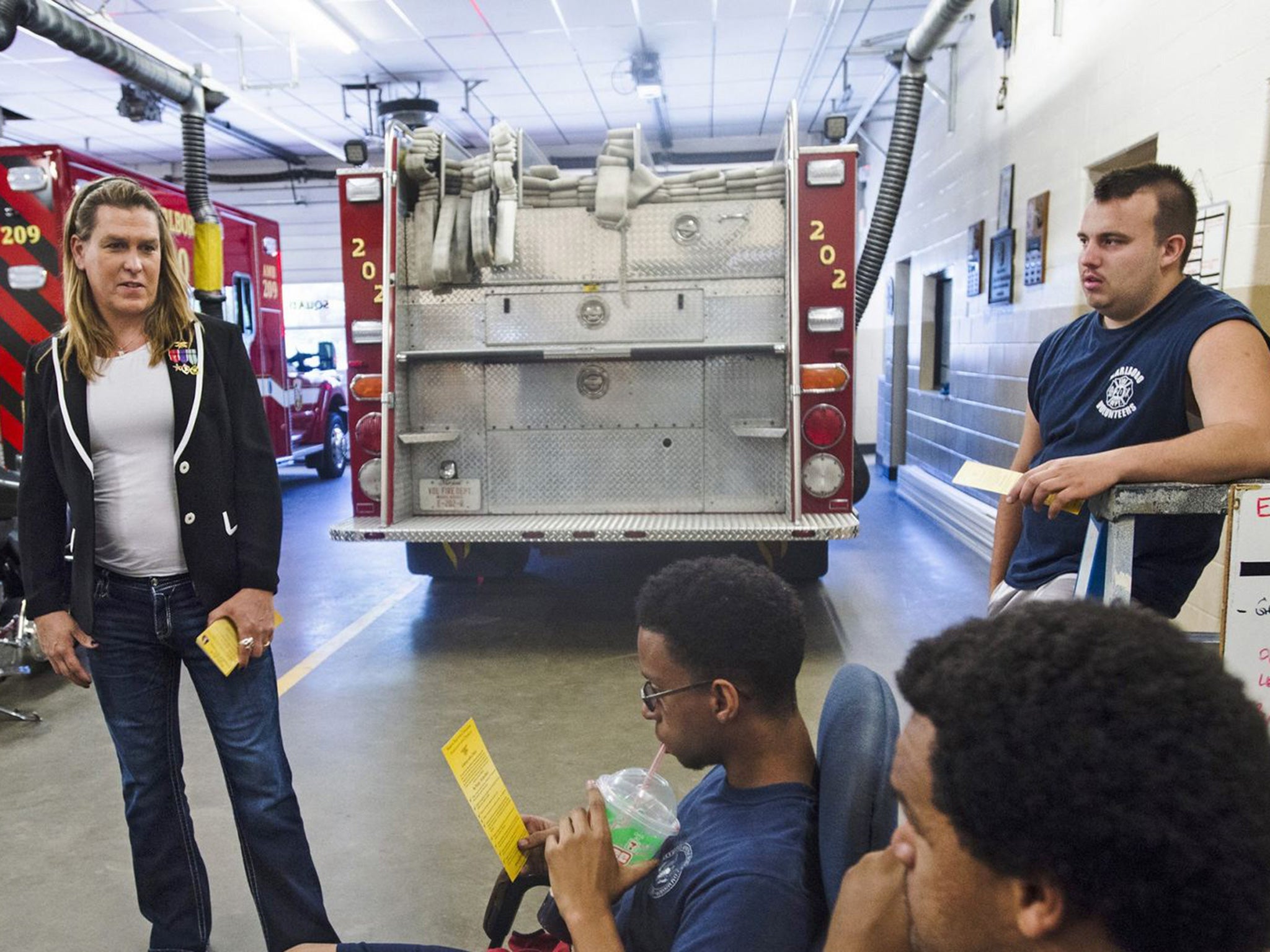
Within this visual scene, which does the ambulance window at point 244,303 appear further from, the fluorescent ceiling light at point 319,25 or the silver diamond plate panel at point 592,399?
the silver diamond plate panel at point 592,399

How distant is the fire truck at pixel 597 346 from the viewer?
479 centimetres

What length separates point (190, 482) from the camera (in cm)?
218

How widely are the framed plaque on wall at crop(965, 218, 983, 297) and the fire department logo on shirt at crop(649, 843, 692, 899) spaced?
7.06 meters

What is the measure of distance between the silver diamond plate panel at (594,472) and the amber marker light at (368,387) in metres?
0.64

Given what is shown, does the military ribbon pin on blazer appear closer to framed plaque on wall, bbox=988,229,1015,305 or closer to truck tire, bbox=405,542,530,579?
truck tire, bbox=405,542,530,579

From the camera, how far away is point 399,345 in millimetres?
5090

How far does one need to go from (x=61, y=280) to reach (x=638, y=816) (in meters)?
6.14

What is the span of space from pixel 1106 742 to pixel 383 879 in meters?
2.67

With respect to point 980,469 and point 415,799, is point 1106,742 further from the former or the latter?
point 415,799

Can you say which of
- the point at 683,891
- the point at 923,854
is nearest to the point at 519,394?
the point at 683,891

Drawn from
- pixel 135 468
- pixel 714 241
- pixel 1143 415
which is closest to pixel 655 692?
pixel 1143 415

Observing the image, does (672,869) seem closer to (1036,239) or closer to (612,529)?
(612,529)

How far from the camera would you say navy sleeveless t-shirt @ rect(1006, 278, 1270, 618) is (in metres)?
2.03

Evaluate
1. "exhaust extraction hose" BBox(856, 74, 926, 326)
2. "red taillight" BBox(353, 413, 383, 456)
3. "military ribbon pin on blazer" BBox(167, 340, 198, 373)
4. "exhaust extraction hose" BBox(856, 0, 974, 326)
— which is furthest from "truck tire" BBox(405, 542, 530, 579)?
"military ribbon pin on blazer" BBox(167, 340, 198, 373)
